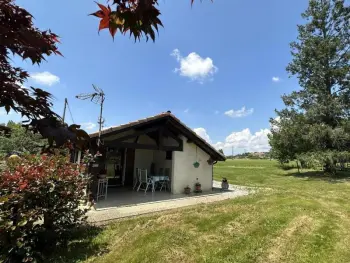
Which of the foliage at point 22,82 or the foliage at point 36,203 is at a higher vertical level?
the foliage at point 22,82

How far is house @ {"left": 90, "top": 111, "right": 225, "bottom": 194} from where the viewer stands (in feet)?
34.4

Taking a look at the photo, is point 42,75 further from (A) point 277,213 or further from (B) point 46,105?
(A) point 277,213

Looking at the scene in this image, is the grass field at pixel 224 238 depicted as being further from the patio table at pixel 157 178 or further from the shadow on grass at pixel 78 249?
the patio table at pixel 157 178

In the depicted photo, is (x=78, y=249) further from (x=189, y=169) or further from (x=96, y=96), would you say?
(x=189, y=169)

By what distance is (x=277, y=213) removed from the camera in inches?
277

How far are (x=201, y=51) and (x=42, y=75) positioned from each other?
36.3 ft

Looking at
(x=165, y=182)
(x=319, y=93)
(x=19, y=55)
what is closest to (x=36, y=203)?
(x=19, y=55)

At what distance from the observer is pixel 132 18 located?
1.32 metres

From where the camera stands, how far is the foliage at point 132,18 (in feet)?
4.22

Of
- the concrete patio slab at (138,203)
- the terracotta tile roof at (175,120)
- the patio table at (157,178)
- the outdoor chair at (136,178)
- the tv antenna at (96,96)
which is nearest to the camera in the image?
the concrete patio slab at (138,203)

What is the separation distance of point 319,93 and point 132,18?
74.4 ft

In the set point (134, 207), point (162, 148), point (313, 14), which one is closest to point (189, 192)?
point (162, 148)

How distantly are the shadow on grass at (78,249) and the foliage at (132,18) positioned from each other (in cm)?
453

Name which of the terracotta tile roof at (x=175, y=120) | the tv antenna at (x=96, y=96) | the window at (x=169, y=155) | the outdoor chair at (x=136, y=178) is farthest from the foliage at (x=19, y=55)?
the outdoor chair at (x=136, y=178)
